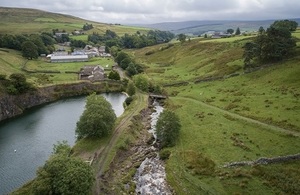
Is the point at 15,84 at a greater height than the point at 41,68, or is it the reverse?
the point at 15,84

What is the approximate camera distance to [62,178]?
159ft

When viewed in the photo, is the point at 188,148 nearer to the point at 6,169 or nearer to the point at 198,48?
the point at 6,169

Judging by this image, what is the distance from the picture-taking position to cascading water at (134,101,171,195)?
188 ft

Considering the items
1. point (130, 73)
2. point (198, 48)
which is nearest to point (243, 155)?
point (130, 73)

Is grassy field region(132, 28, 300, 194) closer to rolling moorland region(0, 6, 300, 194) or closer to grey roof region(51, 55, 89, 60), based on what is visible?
rolling moorland region(0, 6, 300, 194)

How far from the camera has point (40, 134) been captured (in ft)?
296

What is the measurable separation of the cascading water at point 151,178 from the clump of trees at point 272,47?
72396 millimetres

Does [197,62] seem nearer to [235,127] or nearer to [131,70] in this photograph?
[131,70]

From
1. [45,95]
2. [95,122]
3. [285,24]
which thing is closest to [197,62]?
[285,24]

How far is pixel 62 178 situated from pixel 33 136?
45.7 m

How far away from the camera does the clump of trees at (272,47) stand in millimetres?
117500

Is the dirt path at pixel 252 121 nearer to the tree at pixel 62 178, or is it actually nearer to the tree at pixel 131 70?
the tree at pixel 62 178

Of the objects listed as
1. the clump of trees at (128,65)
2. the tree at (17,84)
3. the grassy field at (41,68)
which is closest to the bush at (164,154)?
the tree at (17,84)

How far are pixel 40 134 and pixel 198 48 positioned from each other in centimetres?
12255
